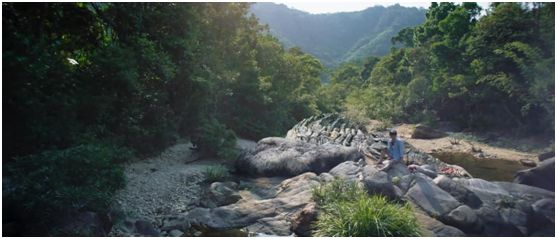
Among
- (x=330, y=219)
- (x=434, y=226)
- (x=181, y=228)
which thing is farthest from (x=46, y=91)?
(x=434, y=226)

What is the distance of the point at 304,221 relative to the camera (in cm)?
746

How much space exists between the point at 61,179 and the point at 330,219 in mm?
4235

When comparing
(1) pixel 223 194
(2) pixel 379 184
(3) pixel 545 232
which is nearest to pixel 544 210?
(3) pixel 545 232

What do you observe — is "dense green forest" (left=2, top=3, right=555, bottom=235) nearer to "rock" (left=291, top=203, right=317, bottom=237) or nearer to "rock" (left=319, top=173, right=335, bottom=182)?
Answer: "rock" (left=291, top=203, right=317, bottom=237)

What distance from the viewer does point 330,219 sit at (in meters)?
7.08

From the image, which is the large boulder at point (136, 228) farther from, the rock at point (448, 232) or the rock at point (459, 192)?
the rock at point (459, 192)

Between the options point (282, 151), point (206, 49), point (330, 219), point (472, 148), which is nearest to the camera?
point (330, 219)

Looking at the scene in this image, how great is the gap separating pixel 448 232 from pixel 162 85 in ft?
28.3

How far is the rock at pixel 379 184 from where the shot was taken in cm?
823

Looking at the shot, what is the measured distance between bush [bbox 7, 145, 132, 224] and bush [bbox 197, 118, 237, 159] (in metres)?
5.54

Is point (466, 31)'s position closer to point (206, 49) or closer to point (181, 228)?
point (206, 49)

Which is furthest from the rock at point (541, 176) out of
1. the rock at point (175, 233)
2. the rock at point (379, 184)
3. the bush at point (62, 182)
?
the bush at point (62, 182)

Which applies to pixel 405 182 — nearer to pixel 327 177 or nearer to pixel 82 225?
pixel 327 177

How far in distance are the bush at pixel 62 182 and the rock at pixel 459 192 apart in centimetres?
617
